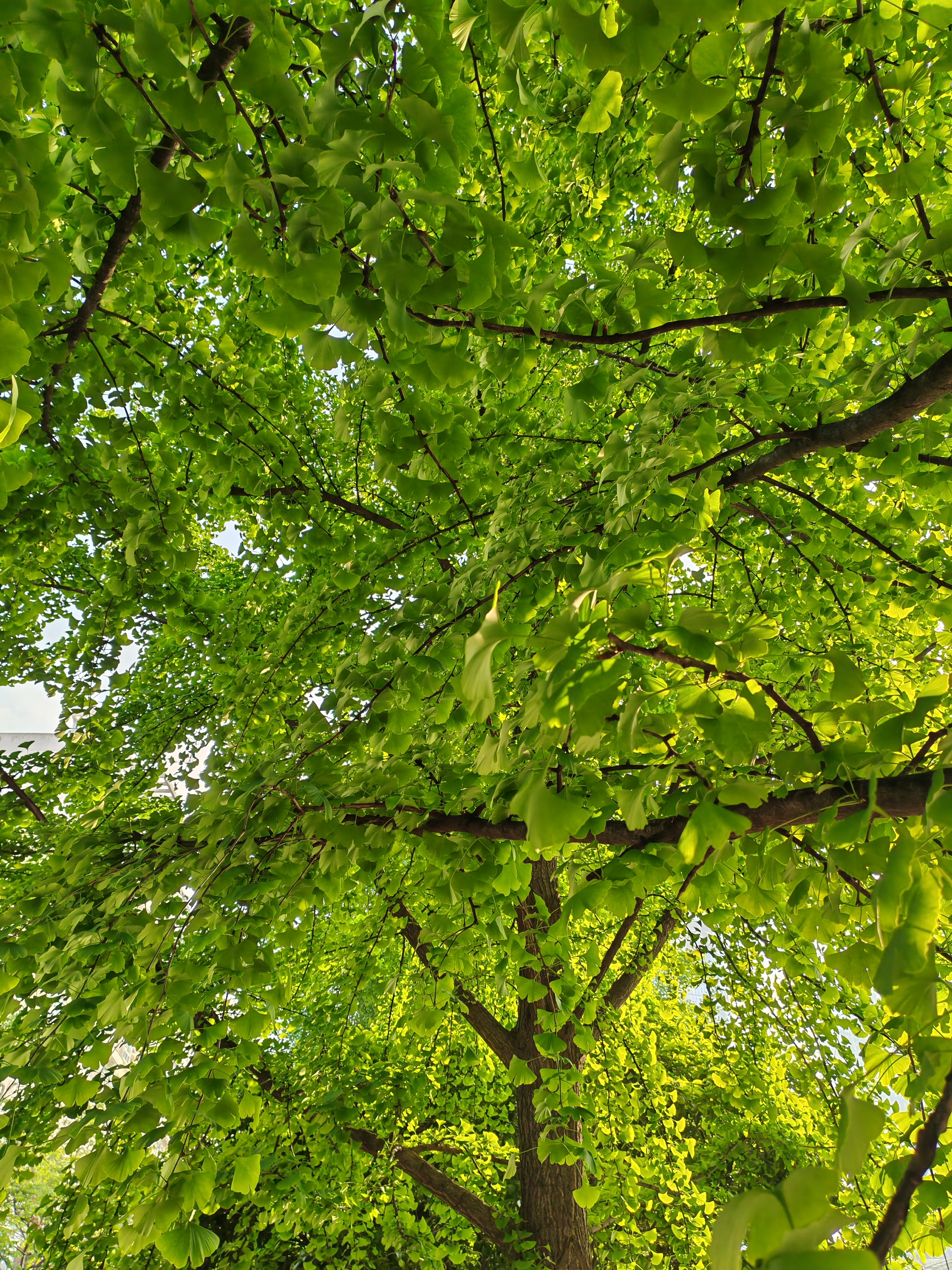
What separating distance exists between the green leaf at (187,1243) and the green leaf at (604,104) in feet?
6.92

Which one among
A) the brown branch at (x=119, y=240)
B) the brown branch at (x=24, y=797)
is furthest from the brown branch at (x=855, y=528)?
the brown branch at (x=24, y=797)

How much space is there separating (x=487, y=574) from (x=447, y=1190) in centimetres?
472

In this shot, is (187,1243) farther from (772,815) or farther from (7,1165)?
(772,815)

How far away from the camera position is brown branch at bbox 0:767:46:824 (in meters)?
4.56

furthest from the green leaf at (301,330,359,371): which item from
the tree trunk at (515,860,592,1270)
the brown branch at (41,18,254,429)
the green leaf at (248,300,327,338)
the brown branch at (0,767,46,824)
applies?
the brown branch at (0,767,46,824)

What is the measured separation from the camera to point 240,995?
1625 mm

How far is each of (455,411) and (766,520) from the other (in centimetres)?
199

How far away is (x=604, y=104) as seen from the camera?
1152 mm

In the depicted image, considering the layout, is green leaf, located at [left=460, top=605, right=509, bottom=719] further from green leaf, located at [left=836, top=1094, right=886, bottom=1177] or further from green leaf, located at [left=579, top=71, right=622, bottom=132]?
green leaf, located at [left=579, top=71, right=622, bottom=132]

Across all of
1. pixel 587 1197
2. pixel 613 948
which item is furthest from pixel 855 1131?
pixel 613 948

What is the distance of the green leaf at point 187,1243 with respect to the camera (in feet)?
3.87

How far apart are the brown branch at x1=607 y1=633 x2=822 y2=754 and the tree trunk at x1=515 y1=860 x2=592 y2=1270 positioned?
2285mm

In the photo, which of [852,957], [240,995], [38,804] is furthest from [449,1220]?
[852,957]

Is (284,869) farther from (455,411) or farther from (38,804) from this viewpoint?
(38,804)
